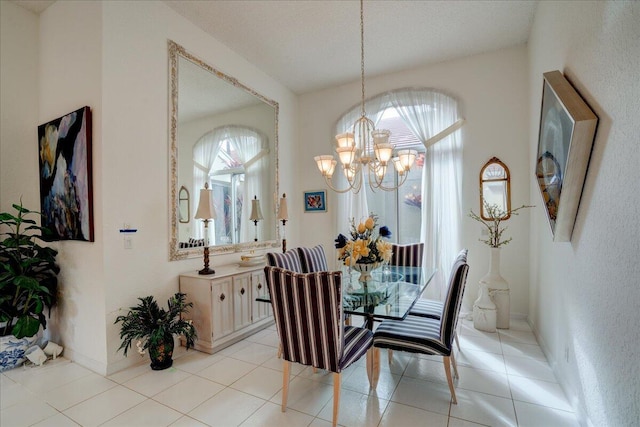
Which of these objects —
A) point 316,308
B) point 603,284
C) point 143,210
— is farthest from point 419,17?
point 143,210

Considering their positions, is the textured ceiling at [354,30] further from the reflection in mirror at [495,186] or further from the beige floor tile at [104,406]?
the beige floor tile at [104,406]

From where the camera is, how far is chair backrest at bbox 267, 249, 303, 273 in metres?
2.68

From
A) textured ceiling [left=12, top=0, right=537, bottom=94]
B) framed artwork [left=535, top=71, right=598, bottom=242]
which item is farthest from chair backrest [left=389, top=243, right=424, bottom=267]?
textured ceiling [left=12, top=0, right=537, bottom=94]

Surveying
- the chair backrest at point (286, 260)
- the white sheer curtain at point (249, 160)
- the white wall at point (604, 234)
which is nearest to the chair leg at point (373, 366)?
the chair backrest at point (286, 260)

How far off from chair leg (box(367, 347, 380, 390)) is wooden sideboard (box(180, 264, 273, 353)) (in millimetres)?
1487

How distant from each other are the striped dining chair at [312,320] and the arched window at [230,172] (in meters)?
1.80

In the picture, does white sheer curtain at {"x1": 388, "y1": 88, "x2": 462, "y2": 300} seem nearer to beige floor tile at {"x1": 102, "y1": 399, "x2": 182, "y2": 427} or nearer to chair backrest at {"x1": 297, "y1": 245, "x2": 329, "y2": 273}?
chair backrest at {"x1": 297, "y1": 245, "x2": 329, "y2": 273}

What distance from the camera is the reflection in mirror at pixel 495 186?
146 inches

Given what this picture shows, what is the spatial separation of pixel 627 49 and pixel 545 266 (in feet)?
7.24

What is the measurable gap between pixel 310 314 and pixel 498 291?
8.64ft

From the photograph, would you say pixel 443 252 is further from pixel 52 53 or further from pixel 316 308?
pixel 52 53

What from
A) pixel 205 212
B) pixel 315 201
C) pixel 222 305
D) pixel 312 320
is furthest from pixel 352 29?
pixel 222 305

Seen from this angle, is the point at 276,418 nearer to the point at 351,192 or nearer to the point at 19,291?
the point at 19,291

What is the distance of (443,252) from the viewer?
397cm
